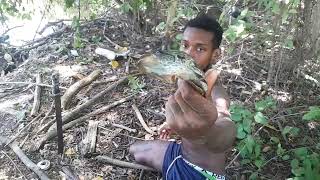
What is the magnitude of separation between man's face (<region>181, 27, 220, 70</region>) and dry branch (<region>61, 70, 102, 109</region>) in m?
1.58

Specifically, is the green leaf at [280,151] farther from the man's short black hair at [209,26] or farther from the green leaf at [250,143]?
the man's short black hair at [209,26]

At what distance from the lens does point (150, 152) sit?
2.82m

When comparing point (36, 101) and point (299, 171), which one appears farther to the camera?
point (36, 101)

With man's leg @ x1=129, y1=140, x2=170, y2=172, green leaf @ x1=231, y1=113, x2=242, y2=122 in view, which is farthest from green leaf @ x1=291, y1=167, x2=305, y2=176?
man's leg @ x1=129, y1=140, x2=170, y2=172

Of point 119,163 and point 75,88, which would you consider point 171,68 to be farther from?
point 75,88

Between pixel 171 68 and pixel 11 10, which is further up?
pixel 171 68

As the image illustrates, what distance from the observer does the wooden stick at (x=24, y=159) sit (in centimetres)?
269

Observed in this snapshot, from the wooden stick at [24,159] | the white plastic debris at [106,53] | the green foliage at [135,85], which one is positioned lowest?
the wooden stick at [24,159]

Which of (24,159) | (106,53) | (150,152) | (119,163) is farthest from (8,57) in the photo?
(150,152)

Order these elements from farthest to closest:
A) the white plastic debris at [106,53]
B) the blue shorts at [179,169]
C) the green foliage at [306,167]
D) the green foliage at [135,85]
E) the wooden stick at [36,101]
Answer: the white plastic debris at [106,53] < the green foliage at [135,85] < the wooden stick at [36,101] < the green foliage at [306,167] < the blue shorts at [179,169]

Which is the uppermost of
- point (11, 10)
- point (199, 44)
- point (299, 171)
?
point (199, 44)

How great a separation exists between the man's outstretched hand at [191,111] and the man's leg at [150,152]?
840 millimetres

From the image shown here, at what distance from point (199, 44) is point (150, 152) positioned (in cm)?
103

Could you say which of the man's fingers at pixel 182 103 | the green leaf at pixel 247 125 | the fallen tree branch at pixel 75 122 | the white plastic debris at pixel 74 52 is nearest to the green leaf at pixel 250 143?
the green leaf at pixel 247 125
